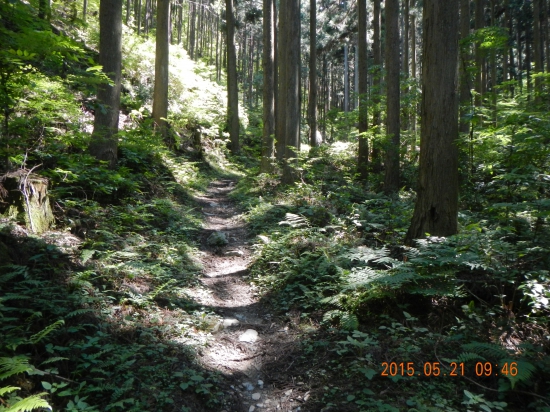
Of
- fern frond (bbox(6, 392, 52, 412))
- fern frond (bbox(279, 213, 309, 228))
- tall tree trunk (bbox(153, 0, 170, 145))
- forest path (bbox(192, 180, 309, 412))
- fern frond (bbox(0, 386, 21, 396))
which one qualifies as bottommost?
forest path (bbox(192, 180, 309, 412))

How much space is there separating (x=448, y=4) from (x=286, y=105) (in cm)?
806

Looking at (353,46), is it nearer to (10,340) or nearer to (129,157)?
(129,157)

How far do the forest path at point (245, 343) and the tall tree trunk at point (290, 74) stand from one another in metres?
5.89

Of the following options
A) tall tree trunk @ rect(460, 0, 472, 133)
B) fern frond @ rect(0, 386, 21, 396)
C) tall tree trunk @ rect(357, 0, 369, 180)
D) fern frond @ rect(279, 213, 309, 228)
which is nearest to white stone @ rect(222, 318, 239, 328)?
fern frond @ rect(0, 386, 21, 396)

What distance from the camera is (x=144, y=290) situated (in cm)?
527

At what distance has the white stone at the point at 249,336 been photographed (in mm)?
4883

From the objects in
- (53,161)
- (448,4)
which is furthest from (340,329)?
(53,161)

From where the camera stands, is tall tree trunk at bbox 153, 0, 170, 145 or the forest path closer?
the forest path

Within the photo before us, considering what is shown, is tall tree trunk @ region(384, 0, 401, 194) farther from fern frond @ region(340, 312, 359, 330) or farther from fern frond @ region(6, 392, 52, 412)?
fern frond @ region(6, 392, 52, 412)

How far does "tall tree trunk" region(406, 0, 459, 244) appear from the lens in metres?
5.42

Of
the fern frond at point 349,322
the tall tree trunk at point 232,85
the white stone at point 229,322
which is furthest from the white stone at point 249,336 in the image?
the tall tree trunk at point 232,85

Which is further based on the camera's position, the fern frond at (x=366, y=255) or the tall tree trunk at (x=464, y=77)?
the tall tree trunk at (x=464, y=77)

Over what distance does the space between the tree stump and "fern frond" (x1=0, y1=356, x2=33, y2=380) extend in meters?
2.63

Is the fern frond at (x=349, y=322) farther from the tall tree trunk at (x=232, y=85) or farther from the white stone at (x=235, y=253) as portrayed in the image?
the tall tree trunk at (x=232, y=85)
